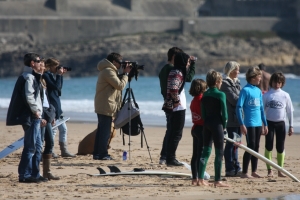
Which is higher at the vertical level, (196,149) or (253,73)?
(253,73)

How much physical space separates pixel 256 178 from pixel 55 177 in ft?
6.88

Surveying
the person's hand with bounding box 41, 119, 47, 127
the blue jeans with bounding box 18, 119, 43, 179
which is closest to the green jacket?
the person's hand with bounding box 41, 119, 47, 127

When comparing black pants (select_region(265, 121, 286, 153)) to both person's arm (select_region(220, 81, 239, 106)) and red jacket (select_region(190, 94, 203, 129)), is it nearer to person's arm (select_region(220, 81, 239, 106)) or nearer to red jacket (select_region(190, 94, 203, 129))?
person's arm (select_region(220, 81, 239, 106))

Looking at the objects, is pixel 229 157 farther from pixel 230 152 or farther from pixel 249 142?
pixel 249 142

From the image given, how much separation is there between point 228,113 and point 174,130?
30.4 inches

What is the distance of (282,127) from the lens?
7.50 metres

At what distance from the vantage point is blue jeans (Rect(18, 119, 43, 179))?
6.77 meters

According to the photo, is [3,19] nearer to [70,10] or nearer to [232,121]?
[70,10]

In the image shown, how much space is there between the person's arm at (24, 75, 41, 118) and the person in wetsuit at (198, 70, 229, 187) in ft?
5.25

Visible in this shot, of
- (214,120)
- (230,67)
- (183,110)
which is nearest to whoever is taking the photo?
(214,120)

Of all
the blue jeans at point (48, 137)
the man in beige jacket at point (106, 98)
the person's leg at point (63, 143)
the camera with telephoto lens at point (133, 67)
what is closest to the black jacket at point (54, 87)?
the man in beige jacket at point (106, 98)

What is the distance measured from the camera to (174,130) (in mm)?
8016

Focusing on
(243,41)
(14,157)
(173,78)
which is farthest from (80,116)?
(243,41)

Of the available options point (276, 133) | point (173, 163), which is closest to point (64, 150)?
point (173, 163)
